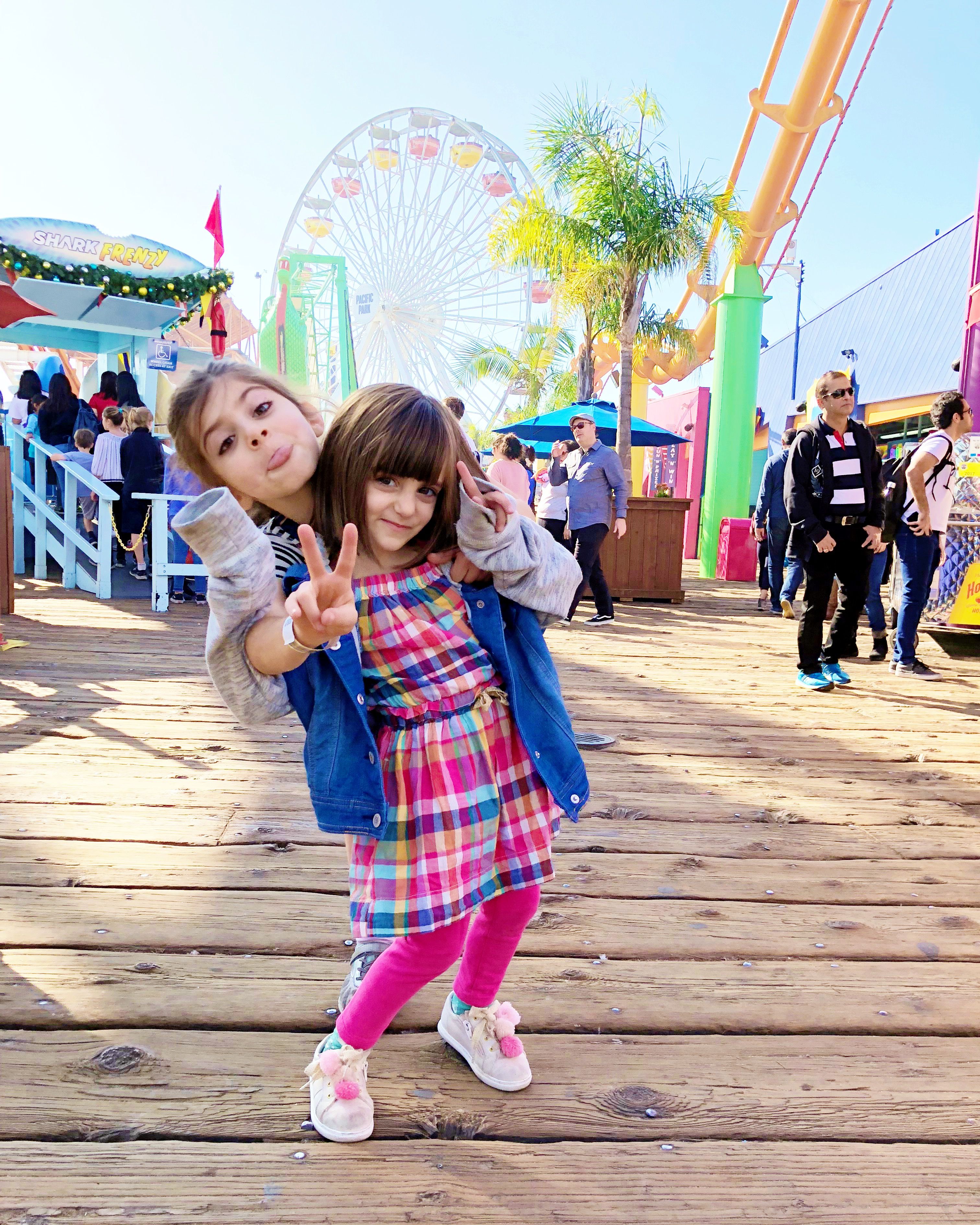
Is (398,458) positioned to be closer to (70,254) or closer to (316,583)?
(316,583)

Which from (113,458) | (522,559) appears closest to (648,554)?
(113,458)

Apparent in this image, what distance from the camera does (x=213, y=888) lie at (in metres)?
2.15

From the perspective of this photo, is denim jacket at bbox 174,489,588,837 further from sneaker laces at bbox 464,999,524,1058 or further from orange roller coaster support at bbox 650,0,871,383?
orange roller coaster support at bbox 650,0,871,383

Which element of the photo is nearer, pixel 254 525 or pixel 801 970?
pixel 254 525

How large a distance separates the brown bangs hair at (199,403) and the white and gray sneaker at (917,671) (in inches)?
184

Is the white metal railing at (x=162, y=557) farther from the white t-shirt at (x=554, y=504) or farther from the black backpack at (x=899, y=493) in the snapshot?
the black backpack at (x=899, y=493)

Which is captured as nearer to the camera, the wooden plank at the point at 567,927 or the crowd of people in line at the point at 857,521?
the wooden plank at the point at 567,927

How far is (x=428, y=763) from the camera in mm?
1354

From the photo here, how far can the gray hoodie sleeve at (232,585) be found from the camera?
1.16 metres

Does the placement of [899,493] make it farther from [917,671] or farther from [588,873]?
[588,873]

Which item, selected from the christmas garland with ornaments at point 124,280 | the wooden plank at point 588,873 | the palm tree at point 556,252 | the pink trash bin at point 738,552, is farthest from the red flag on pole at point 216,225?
the wooden plank at point 588,873

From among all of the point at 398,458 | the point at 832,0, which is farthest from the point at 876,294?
the point at 398,458

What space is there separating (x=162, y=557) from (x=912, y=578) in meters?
4.79

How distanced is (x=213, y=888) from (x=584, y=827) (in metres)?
1.02
